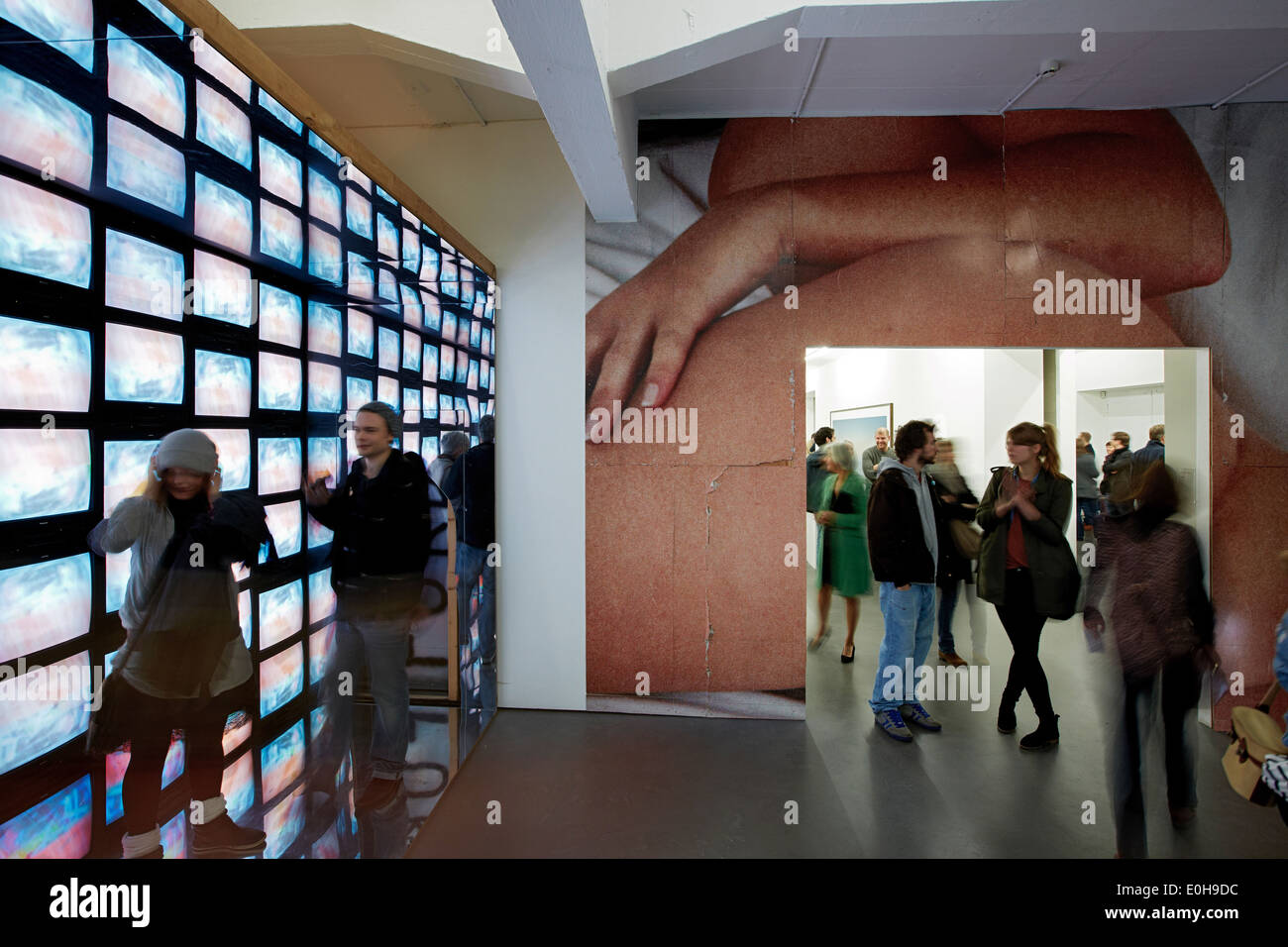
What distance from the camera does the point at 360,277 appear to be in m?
1.74

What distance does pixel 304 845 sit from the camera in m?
1.46

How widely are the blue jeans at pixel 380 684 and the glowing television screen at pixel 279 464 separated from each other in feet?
1.47

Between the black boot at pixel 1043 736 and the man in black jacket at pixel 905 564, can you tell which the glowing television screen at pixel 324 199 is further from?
the black boot at pixel 1043 736

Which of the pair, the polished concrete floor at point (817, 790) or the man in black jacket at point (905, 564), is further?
the man in black jacket at point (905, 564)

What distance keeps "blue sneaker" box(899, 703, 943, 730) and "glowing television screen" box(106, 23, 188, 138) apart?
3.49 metres

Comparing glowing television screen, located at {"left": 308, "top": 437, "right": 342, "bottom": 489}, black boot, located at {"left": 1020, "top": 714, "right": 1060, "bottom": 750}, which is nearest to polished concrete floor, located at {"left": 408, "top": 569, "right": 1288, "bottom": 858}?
black boot, located at {"left": 1020, "top": 714, "right": 1060, "bottom": 750}

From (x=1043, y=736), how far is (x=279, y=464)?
332cm

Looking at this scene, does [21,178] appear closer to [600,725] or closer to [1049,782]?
[600,725]

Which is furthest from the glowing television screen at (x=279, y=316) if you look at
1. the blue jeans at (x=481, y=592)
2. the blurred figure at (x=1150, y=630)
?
the blurred figure at (x=1150, y=630)

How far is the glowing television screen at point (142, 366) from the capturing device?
1049 mm

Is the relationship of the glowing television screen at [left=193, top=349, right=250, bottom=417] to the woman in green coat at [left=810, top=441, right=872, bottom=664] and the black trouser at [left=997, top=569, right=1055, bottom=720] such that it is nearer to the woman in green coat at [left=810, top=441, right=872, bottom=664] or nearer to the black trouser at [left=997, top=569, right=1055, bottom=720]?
the woman in green coat at [left=810, top=441, right=872, bottom=664]

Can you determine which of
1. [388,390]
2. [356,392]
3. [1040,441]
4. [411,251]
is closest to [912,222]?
[1040,441]

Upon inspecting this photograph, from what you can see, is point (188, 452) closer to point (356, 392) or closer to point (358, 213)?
point (356, 392)
